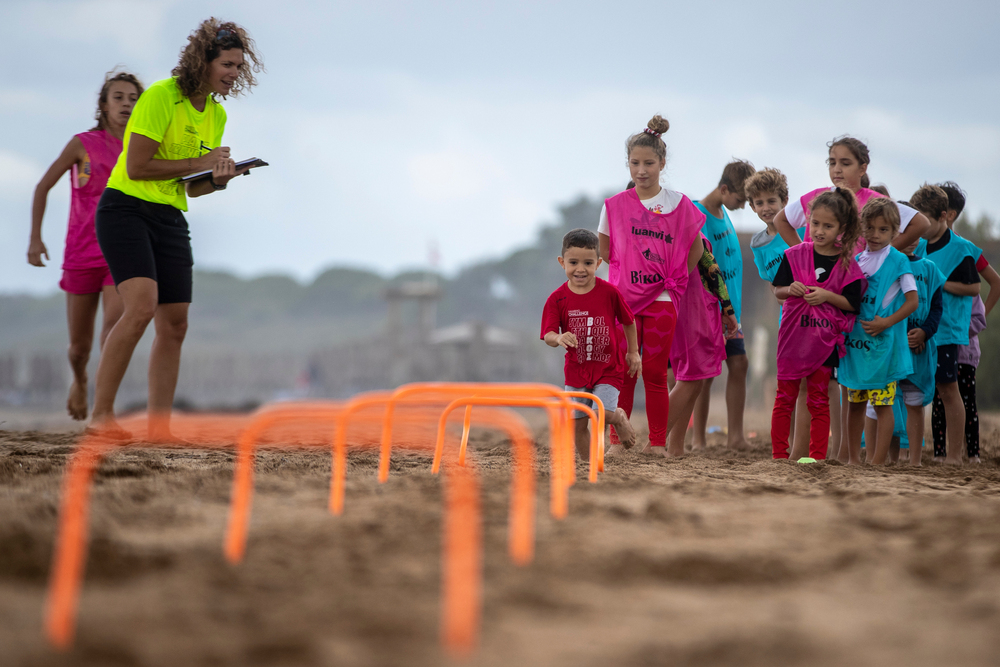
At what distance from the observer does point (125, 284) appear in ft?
13.1

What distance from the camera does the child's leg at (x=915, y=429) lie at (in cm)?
474

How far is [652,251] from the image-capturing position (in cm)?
453

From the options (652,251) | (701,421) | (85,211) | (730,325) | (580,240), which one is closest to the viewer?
(580,240)

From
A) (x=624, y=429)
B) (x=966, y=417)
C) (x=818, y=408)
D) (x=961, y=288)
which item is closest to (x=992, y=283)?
(x=961, y=288)

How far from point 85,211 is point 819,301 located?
166 inches

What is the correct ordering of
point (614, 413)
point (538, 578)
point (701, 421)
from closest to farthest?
point (538, 578) → point (614, 413) → point (701, 421)

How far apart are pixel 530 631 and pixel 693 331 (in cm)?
329

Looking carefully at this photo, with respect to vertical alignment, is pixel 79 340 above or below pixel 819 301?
below

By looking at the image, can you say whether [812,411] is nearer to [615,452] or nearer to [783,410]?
[783,410]

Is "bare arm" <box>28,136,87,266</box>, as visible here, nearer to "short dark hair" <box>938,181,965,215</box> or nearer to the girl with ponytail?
the girl with ponytail

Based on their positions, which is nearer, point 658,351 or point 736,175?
point 658,351

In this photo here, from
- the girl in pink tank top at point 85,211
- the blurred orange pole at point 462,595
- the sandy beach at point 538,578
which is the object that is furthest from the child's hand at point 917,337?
the girl in pink tank top at point 85,211

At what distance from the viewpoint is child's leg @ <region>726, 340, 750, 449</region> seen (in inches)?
203

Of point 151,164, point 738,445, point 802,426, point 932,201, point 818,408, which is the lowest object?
point 738,445
